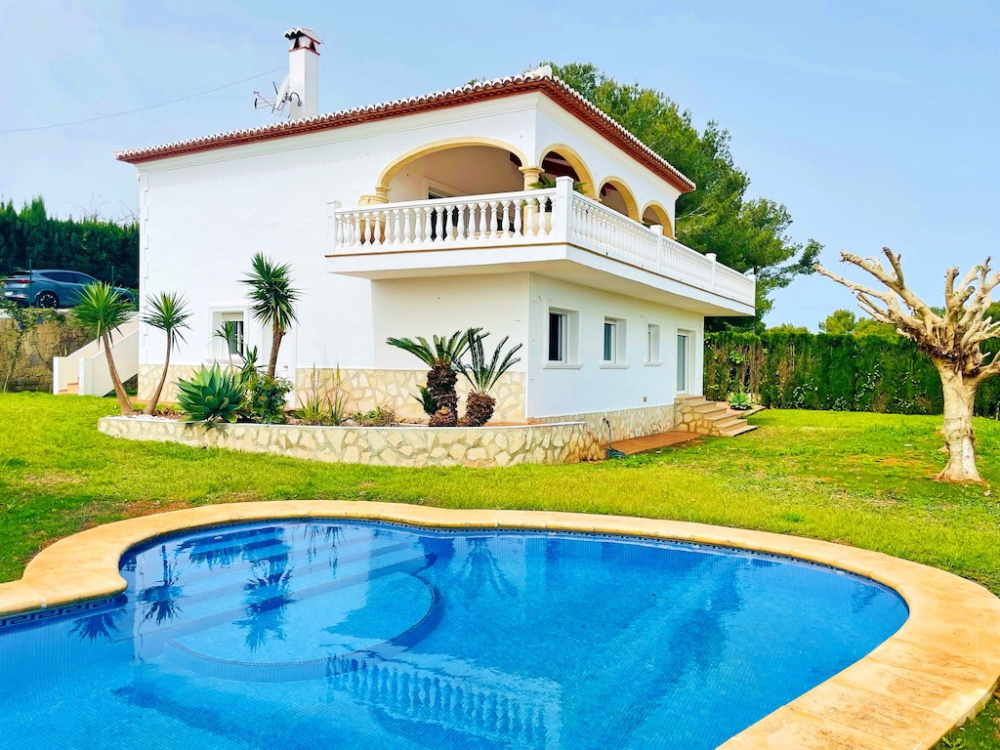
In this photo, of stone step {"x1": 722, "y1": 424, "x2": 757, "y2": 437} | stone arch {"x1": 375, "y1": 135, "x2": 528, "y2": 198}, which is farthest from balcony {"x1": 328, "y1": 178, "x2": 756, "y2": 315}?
stone step {"x1": 722, "y1": 424, "x2": 757, "y2": 437}

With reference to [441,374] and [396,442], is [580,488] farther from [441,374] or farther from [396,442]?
[441,374]

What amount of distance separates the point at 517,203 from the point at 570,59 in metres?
20.9

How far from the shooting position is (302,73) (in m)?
20.8

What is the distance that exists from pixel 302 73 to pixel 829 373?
19.7m

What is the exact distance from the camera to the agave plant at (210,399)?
47.0 feet

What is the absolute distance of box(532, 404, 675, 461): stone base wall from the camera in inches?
610

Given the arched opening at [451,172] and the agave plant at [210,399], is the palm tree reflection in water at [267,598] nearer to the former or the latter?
the agave plant at [210,399]

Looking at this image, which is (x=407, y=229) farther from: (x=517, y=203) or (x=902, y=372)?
(x=902, y=372)

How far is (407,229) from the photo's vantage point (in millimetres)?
14641

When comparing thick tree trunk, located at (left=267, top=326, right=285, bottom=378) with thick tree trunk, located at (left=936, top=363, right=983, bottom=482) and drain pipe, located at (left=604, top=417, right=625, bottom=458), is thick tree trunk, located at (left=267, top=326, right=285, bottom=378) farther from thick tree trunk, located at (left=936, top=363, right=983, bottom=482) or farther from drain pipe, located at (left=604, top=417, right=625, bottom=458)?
thick tree trunk, located at (left=936, top=363, right=983, bottom=482)

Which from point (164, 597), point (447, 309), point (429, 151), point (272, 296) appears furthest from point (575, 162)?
point (164, 597)

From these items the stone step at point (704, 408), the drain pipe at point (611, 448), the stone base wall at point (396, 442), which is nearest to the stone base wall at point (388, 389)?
the stone base wall at point (396, 442)

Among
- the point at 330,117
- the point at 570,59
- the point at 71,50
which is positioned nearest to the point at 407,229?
the point at 330,117

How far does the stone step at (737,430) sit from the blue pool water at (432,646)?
12.4 metres
